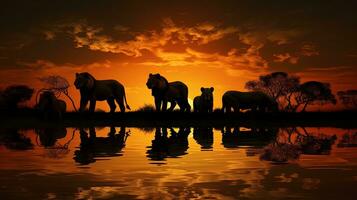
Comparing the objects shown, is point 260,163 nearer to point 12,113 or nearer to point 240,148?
point 240,148

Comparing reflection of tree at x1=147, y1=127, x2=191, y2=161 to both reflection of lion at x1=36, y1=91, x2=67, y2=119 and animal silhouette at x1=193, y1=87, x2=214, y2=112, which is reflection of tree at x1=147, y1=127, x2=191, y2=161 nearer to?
reflection of lion at x1=36, y1=91, x2=67, y2=119

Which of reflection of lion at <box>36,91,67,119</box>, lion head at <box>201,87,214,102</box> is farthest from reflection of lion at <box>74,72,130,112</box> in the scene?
lion head at <box>201,87,214,102</box>

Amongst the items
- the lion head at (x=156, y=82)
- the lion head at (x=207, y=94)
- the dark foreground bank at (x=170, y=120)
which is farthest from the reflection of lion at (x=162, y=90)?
the dark foreground bank at (x=170, y=120)

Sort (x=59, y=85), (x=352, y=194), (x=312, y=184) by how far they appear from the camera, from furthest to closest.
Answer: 1. (x=59, y=85)
2. (x=312, y=184)
3. (x=352, y=194)

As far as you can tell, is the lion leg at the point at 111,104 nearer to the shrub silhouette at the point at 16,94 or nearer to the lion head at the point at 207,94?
the lion head at the point at 207,94

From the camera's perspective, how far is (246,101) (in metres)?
38.7

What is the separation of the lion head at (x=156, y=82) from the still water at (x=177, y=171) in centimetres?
1896

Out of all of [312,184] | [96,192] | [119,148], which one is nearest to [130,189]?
[96,192]

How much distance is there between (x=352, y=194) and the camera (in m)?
7.16

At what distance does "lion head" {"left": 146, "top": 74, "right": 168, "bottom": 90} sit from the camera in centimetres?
3344

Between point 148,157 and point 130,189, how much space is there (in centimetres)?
416

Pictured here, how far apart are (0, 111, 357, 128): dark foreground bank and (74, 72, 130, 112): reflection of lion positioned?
7.14 ft

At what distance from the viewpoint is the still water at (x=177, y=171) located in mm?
7293

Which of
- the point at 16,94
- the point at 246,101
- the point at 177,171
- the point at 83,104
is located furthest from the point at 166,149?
the point at 16,94
